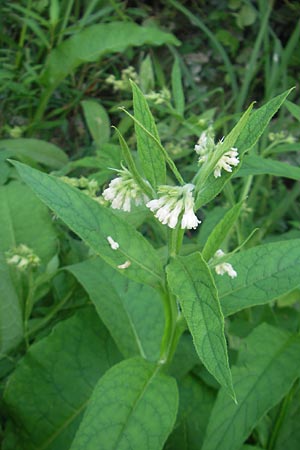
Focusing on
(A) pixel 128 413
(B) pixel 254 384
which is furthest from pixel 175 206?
(B) pixel 254 384

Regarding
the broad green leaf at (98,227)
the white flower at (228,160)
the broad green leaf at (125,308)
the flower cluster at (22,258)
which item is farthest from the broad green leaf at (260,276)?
the flower cluster at (22,258)

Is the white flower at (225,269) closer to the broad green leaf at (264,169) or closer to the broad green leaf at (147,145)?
the broad green leaf at (147,145)

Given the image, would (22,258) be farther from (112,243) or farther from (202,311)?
(202,311)

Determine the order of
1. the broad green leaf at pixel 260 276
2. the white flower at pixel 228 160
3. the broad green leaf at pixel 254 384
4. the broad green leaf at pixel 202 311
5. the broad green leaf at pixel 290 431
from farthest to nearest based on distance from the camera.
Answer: the broad green leaf at pixel 290 431, the broad green leaf at pixel 254 384, the broad green leaf at pixel 260 276, the white flower at pixel 228 160, the broad green leaf at pixel 202 311

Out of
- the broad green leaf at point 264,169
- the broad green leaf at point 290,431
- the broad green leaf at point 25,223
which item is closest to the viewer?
the broad green leaf at point 264,169

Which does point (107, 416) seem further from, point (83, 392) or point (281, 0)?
point (281, 0)

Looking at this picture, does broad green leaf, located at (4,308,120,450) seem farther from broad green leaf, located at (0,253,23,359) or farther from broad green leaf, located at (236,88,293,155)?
broad green leaf, located at (236,88,293,155)
